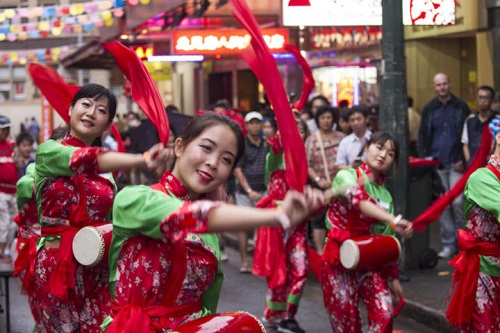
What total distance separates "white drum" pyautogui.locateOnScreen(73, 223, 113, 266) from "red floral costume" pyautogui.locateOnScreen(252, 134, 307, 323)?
3.52 m

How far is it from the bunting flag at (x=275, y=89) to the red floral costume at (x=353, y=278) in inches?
138

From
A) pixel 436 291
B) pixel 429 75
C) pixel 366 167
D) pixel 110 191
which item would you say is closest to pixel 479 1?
pixel 429 75

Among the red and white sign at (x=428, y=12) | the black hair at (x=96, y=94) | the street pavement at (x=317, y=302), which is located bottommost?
the street pavement at (x=317, y=302)

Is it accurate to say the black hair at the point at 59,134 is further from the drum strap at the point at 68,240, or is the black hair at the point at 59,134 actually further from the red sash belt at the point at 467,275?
the red sash belt at the point at 467,275

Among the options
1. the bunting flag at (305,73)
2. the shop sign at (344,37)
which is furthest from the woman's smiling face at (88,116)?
the shop sign at (344,37)

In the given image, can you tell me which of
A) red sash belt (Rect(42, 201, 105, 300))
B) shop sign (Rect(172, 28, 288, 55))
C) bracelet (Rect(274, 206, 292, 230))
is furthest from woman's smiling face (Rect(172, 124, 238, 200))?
shop sign (Rect(172, 28, 288, 55))

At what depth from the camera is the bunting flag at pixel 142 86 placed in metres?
4.57

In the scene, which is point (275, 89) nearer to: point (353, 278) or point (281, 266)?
point (353, 278)

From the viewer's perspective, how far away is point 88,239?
593 cm

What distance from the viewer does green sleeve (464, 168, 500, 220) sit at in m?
6.13

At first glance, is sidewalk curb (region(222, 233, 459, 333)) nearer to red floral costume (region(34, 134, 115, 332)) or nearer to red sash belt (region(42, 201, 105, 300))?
red floral costume (region(34, 134, 115, 332))

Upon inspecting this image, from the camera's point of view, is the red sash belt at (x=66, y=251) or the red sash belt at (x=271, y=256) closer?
the red sash belt at (x=66, y=251)

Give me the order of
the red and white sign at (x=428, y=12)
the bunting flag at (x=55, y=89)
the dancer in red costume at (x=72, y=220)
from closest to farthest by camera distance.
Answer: the dancer in red costume at (x=72, y=220) < the bunting flag at (x=55, y=89) < the red and white sign at (x=428, y=12)

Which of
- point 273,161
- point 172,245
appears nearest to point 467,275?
point 172,245
